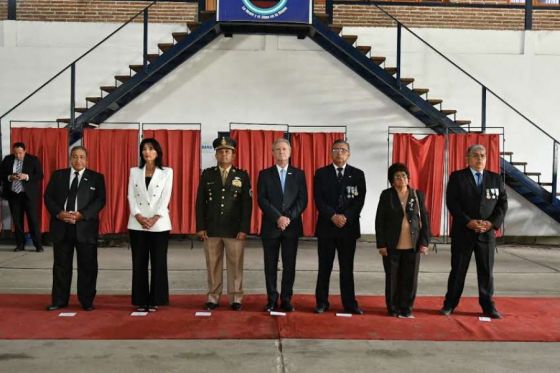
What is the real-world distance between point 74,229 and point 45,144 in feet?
14.6

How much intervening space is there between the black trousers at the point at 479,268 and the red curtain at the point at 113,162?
560cm

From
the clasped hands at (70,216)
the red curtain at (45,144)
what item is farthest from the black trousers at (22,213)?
the clasped hands at (70,216)

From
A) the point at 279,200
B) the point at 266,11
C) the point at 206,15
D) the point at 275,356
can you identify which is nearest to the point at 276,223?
the point at 279,200

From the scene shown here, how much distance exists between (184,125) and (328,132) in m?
2.51

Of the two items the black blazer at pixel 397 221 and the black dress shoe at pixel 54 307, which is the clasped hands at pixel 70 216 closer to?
the black dress shoe at pixel 54 307

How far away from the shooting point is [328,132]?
362 inches

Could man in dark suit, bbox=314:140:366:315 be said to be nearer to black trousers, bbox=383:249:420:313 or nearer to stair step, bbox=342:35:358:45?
black trousers, bbox=383:249:420:313

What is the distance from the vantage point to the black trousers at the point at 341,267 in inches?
182

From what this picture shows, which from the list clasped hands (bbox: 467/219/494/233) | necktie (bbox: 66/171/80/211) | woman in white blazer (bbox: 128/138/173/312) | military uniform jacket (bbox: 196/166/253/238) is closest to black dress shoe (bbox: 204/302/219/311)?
woman in white blazer (bbox: 128/138/173/312)

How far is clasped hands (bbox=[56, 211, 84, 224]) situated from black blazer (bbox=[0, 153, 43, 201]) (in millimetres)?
3992

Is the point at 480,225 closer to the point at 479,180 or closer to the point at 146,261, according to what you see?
the point at 479,180

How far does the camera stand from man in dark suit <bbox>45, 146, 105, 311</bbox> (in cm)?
460

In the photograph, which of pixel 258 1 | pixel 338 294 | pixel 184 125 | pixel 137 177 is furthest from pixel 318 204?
pixel 184 125

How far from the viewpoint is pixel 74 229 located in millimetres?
4605
